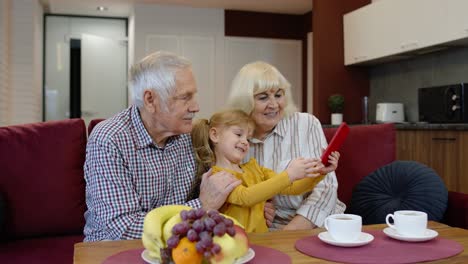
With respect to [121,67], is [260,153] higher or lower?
lower

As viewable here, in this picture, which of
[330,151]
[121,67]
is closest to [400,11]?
[330,151]

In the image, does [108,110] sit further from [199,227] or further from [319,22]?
[199,227]

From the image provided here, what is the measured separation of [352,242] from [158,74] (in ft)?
2.93

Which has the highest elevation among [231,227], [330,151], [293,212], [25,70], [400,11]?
[400,11]

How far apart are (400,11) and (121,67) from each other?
15.5ft

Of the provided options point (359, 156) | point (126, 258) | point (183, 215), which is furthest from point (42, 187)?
point (359, 156)

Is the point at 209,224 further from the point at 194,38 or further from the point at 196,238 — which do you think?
the point at 194,38

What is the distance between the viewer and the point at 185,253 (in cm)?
87

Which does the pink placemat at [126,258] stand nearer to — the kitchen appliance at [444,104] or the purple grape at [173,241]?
the purple grape at [173,241]

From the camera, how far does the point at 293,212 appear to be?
193 centimetres

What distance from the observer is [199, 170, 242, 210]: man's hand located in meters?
1.54

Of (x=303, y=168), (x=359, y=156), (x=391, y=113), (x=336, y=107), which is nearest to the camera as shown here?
(x=303, y=168)

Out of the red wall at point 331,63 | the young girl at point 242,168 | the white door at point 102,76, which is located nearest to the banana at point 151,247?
the young girl at point 242,168

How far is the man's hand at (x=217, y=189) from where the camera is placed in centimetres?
154
